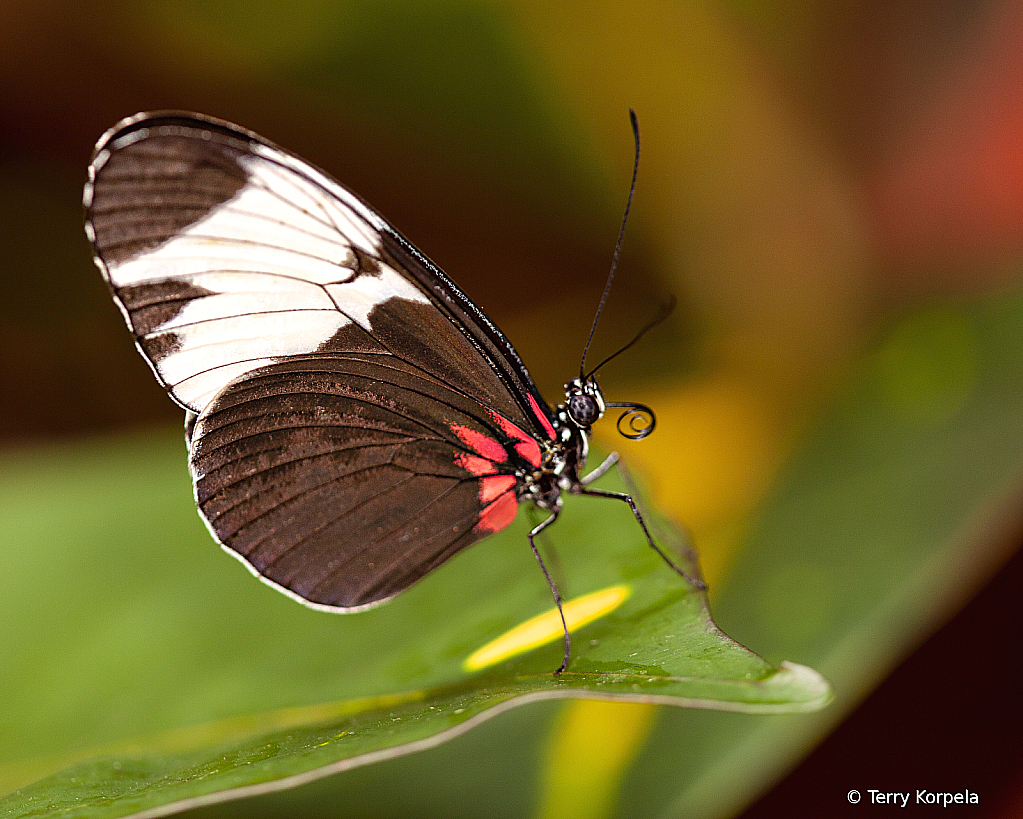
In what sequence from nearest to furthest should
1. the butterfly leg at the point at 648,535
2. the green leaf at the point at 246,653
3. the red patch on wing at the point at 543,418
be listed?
the green leaf at the point at 246,653, the butterfly leg at the point at 648,535, the red patch on wing at the point at 543,418

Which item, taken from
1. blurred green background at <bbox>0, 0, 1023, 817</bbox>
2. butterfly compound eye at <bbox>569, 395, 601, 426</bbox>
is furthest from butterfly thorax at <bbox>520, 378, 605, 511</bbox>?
blurred green background at <bbox>0, 0, 1023, 817</bbox>

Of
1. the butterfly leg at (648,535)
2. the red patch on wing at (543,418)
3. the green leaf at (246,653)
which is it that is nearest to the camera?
the green leaf at (246,653)

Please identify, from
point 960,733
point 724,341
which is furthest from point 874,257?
point 960,733

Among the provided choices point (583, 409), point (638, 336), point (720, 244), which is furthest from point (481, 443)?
point (720, 244)

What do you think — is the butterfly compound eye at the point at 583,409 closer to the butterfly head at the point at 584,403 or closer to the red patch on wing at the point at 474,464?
the butterfly head at the point at 584,403

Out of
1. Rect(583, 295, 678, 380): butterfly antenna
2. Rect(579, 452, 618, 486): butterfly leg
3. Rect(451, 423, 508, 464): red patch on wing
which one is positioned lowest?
Rect(579, 452, 618, 486): butterfly leg

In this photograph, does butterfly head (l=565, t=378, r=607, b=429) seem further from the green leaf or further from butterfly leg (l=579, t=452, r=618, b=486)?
the green leaf

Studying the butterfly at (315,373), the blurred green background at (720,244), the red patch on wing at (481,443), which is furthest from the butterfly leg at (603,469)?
the blurred green background at (720,244)
